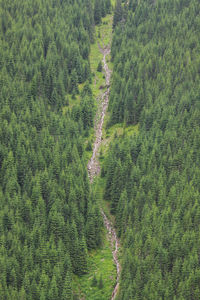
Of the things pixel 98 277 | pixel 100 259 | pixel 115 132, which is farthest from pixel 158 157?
pixel 98 277

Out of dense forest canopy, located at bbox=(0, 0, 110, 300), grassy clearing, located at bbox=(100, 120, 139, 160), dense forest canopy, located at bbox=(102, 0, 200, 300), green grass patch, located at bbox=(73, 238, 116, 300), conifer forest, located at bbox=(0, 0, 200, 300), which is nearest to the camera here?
dense forest canopy, located at bbox=(0, 0, 110, 300)

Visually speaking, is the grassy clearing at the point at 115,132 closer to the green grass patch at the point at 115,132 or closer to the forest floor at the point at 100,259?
the green grass patch at the point at 115,132

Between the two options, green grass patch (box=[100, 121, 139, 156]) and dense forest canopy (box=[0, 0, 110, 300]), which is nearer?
dense forest canopy (box=[0, 0, 110, 300])

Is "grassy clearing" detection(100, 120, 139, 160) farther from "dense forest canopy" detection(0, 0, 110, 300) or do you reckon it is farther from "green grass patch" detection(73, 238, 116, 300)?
"green grass patch" detection(73, 238, 116, 300)

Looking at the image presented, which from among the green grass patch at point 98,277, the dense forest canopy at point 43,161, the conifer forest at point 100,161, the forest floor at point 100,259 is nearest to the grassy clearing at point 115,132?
the conifer forest at point 100,161

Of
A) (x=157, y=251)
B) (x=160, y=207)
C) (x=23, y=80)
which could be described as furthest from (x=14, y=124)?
(x=157, y=251)

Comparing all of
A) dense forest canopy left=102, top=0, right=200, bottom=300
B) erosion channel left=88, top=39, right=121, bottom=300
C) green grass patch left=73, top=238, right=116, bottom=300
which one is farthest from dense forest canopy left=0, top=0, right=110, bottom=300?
dense forest canopy left=102, top=0, right=200, bottom=300
